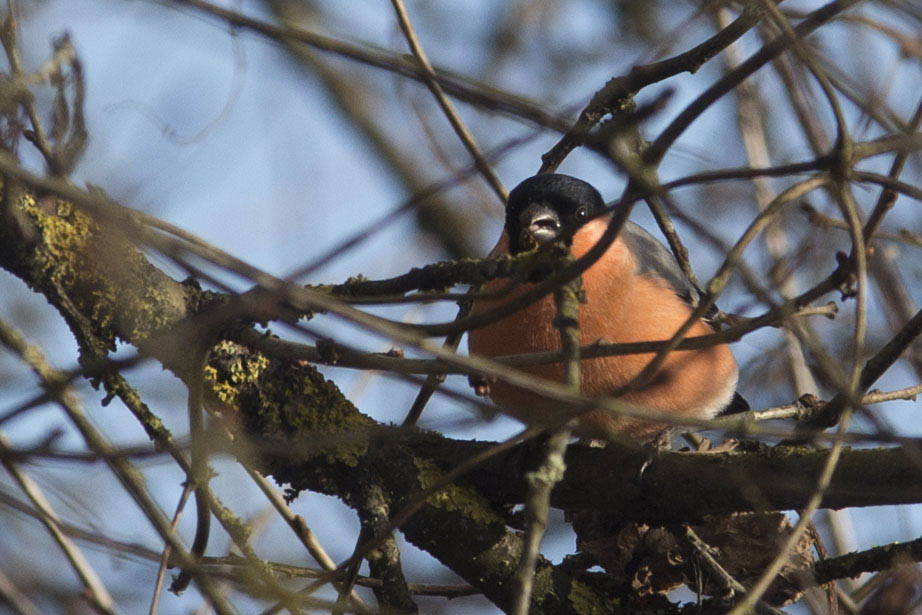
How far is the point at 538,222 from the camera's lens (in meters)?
3.59

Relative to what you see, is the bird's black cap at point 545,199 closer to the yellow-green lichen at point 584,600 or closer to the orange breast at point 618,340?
the orange breast at point 618,340

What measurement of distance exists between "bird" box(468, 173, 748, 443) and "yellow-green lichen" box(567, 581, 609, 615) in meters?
0.51

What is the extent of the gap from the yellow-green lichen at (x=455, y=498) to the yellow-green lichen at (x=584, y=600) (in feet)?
0.93

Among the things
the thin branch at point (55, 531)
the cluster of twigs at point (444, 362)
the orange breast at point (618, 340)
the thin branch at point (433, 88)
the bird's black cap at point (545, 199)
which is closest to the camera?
the cluster of twigs at point (444, 362)

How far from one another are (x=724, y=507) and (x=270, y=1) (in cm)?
641

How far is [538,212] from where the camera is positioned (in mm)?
3605

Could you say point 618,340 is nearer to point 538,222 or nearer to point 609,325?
point 609,325

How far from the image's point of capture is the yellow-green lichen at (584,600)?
110 inches

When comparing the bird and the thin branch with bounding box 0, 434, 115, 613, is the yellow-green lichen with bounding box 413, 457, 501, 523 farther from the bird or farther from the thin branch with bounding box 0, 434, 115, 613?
the thin branch with bounding box 0, 434, 115, 613

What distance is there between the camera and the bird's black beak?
3.54 meters

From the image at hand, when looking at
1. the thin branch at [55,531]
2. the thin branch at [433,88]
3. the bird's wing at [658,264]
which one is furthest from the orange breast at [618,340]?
the thin branch at [55,531]

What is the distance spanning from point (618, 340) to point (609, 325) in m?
0.08

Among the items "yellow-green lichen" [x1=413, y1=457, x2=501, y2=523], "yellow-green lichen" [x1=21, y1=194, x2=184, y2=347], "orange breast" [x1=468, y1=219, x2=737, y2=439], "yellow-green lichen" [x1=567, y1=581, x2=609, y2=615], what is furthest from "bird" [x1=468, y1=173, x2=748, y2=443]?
"yellow-green lichen" [x1=21, y1=194, x2=184, y2=347]

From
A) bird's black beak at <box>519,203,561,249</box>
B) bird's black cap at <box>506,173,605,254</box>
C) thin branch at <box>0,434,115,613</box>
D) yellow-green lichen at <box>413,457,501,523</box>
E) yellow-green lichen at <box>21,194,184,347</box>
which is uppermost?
bird's black cap at <box>506,173,605,254</box>
